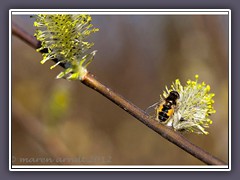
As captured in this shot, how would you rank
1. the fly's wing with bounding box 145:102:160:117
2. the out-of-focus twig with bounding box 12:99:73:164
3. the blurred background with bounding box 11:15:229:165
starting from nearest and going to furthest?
the fly's wing with bounding box 145:102:160:117, the out-of-focus twig with bounding box 12:99:73:164, the blurred background with bounding box 11:15:229:165

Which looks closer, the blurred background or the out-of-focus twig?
the out-of-focus twig

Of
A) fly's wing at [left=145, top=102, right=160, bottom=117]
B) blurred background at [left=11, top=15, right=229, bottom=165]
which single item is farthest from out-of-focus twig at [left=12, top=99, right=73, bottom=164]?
fly's wing at [left=145, top=102, right=160, bottom=117]

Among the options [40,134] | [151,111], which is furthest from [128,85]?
[151,111]

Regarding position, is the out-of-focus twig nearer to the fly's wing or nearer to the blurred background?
the blurred background

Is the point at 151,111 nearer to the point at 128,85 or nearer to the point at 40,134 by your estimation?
the point at 40,134

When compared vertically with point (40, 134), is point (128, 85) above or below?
above

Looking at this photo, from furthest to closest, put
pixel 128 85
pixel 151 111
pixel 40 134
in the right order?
pixel 128 85 → pixel 40 134 → pixel 151 111

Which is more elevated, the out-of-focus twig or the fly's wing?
the fly's wing
